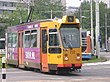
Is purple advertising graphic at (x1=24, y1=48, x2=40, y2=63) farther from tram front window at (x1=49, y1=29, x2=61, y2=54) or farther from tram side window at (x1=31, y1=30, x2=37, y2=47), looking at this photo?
tram front window at (x1=49, y1=29, x2=61, y2=54)

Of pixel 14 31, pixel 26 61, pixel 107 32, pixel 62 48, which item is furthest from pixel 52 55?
pixel 107 32

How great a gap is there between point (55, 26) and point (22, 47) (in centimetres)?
558

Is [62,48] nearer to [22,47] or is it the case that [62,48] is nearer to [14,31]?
[22,47]

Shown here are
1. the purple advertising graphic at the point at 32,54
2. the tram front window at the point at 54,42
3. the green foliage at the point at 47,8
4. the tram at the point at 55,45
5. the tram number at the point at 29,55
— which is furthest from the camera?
the green foliage at the point at 47,8

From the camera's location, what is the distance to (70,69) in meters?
23.6

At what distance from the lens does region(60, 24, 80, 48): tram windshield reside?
23.4 metres

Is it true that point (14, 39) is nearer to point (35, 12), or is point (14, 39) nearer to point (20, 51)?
point (20, 51)

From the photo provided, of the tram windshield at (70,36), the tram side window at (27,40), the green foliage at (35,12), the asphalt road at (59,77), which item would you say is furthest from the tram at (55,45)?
the green foliage at (35,12)

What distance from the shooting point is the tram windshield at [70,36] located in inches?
922

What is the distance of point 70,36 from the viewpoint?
2348cm

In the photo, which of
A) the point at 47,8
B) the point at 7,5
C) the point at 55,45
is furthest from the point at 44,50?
the point at 7,5

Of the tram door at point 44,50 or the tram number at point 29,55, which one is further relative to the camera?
the tram number at point 29,55

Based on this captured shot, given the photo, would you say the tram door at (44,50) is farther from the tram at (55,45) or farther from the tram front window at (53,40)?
the tram front window at (53,40)

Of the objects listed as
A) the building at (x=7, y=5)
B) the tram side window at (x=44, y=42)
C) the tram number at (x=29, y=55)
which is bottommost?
the tram number at (x=29, y=55)
